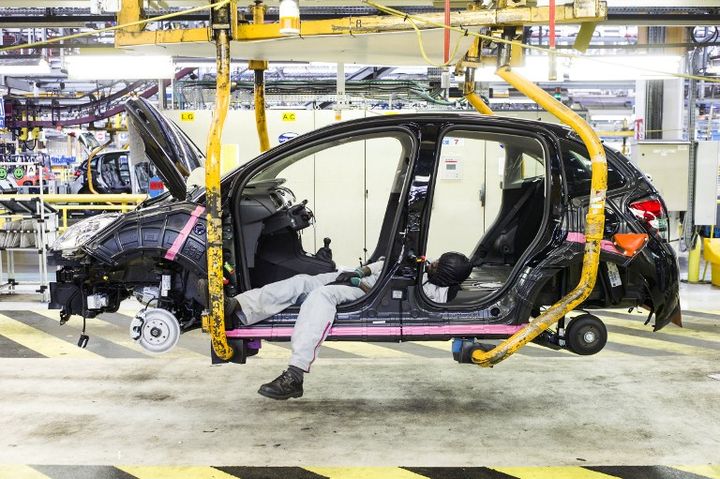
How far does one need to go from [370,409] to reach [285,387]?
745 millimetres

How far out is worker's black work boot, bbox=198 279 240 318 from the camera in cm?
351

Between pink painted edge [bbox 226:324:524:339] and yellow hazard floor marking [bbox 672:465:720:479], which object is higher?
pink painted edge [bbox 226:324:524:339]

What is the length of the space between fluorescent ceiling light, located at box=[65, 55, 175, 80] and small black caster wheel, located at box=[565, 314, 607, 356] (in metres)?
5.85

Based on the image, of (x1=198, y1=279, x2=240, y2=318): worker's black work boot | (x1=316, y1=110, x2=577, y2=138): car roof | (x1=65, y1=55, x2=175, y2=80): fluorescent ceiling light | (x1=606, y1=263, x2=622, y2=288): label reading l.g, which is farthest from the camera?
(x1=65, y1=55, x2=175, y2=80): fluorescent ceiling light

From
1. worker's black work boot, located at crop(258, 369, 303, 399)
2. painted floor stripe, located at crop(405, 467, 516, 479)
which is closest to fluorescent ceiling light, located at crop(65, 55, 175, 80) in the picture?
worker's black work boot, located at crop(258, 369, 303, 399)

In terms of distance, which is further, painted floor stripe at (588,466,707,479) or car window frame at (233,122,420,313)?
car window frame at (233,122,420,313)

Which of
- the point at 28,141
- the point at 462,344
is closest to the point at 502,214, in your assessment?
the point at 462,344

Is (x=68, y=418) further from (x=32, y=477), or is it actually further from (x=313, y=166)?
(x=313, y=166)

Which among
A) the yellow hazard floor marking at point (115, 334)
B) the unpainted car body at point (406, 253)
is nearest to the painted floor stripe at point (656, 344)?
the unpainted car body at point (406, 253)

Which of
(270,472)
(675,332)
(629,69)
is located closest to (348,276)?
(270,472)

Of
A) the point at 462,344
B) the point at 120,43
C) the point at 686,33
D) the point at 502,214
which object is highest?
the point at 686,33

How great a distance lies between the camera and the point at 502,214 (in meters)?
4.79

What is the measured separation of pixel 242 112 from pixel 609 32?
1089 centimetres

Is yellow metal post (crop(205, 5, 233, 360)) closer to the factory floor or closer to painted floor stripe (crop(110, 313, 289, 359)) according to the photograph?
the factory floor
